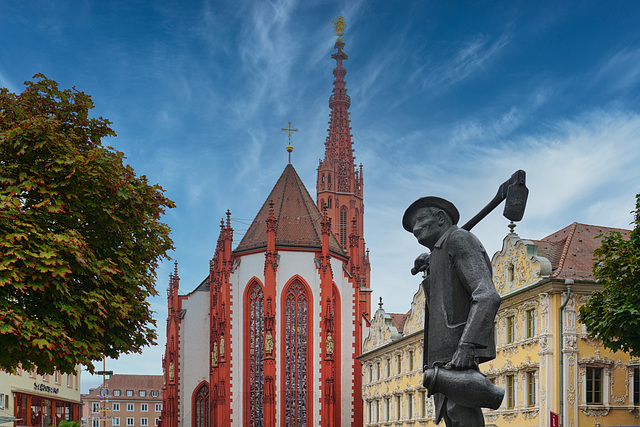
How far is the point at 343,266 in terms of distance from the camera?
64.2m

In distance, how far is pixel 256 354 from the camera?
60562 mm

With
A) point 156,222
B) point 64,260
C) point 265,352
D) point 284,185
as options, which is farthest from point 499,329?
point 284,185

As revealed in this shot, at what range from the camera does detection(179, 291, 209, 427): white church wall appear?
65.8 metres

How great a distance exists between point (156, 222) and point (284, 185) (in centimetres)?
4864

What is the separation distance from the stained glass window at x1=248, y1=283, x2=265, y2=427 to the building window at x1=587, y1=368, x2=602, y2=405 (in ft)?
107

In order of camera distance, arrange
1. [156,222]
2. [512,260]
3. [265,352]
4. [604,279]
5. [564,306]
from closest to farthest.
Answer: [156,222] → [604,279] → [564,306] → [512,260] → [265,352]

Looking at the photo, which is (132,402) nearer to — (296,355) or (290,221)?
(290,221)

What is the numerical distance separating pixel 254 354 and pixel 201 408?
8505 mm

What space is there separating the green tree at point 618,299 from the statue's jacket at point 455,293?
57.9ft

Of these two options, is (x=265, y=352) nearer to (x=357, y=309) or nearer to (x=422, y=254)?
(x=357, y=309)

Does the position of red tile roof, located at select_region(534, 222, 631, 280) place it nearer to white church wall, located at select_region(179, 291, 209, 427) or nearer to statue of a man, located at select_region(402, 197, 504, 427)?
statue of a man, located at select_region(402, 197, 504, 427)

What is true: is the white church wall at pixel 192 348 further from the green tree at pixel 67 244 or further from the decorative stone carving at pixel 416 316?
the green tree at pixel 67 244

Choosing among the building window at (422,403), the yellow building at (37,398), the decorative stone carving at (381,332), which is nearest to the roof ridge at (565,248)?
the building window at (422,403)

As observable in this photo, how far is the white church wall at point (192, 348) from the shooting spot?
65.8 metres
